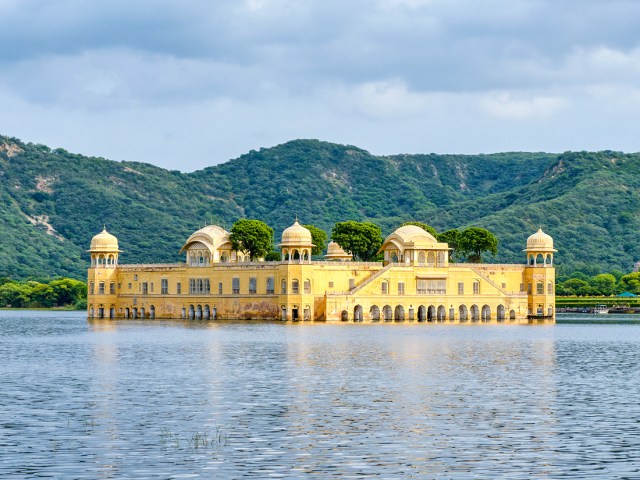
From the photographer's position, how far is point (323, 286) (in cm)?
11825

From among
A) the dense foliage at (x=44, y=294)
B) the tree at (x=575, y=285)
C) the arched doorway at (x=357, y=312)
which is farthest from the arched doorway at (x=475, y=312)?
the dense foliage at (x=44, y=294)

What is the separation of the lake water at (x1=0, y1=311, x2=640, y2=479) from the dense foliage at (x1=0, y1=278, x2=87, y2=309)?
A: 312 ft

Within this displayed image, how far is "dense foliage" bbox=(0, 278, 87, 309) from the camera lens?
6683 inches

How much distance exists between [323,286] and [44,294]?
6204 cm

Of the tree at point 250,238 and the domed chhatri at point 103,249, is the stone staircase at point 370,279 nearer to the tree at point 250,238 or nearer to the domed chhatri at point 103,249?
the tree at point 250,238

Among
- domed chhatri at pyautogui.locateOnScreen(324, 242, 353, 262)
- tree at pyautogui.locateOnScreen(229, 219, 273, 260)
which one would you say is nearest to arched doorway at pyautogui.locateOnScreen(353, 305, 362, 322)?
tree at pyautogui.locateOnScreen(229, 219, 273, 260)

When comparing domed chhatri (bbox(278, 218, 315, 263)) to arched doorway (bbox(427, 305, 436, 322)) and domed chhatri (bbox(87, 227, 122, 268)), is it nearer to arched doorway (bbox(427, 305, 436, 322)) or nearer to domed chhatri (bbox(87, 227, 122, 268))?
arched doorway (bbox(427, 305, 436, 322))

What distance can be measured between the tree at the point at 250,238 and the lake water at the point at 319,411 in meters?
50.1

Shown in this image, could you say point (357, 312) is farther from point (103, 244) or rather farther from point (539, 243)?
point (103, 244)

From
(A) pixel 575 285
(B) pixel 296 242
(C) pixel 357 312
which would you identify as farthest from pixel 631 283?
(B) pixel 296 242

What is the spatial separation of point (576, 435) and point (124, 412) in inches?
532

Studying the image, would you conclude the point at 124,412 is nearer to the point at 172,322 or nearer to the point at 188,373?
the point at 188,373

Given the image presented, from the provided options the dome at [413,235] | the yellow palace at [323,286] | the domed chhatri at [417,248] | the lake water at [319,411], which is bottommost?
the lake water at [319,411]

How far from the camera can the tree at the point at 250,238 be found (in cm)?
12694
